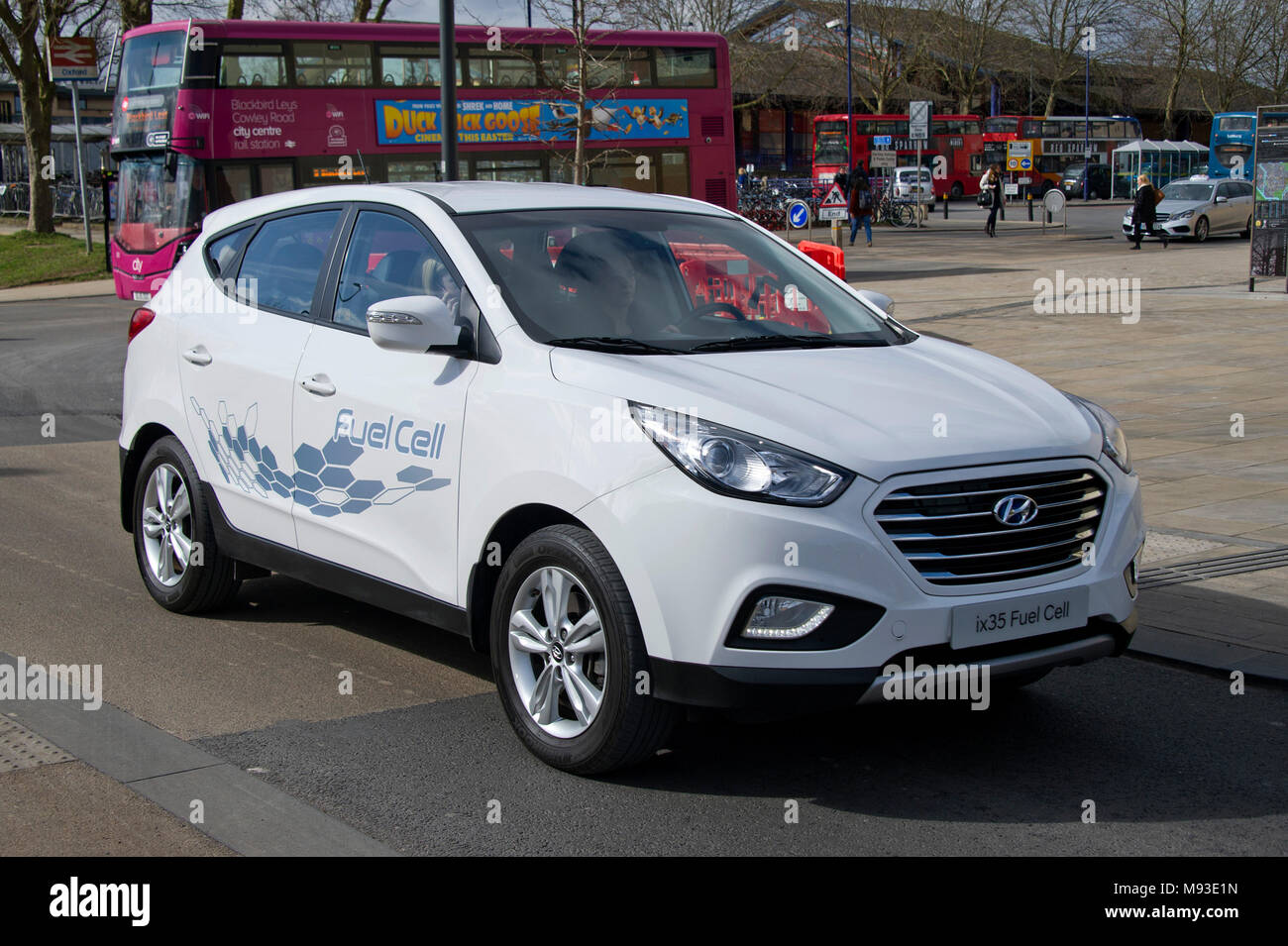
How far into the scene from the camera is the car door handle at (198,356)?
590 centimetres

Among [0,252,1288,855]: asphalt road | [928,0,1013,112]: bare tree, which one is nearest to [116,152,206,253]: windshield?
[0,252,1288,855]: asphalt road

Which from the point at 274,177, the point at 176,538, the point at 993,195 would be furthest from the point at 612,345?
the point at 993,195

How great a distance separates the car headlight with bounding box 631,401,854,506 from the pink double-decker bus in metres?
17.2

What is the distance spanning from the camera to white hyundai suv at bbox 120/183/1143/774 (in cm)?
385

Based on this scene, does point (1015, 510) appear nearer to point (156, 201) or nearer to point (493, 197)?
point (493, 197)

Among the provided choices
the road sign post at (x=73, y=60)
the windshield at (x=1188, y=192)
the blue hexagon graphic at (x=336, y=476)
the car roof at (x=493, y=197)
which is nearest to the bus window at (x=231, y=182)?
the road sign post at (x=73, y=60)

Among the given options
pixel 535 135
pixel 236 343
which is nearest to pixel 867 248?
pixel 535 135

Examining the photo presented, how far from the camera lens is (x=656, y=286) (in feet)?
16.4

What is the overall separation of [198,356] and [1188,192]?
121 feet

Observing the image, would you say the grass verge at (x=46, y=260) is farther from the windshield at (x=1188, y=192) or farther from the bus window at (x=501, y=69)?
the windshield at (x=1188, y=192)

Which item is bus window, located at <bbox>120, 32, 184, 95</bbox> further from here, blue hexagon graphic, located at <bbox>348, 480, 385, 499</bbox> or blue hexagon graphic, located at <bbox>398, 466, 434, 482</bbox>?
blue hexagon graphic, located at <bbox>398, 466, 434, 482</bbox>

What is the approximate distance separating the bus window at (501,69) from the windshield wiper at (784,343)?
19445 millimetres
